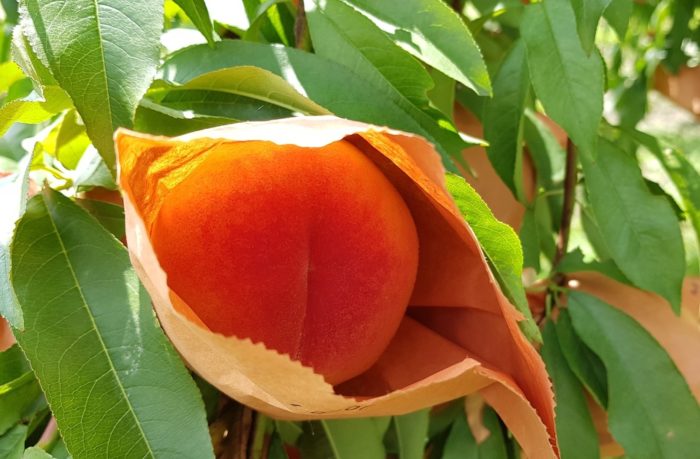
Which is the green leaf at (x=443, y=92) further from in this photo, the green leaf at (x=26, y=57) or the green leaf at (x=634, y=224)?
the green leaf at (x=26, y=57)

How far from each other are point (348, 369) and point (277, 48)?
17 centimetres

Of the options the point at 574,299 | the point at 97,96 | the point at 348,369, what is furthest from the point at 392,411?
the point at 574,299

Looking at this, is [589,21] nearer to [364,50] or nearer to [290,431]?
[364,50]

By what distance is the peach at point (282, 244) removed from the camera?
310 mm

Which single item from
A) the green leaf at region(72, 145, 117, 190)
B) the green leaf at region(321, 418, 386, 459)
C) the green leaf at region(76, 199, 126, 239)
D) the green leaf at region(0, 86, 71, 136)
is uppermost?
the green leaf at region(0, 86, 71, 136)

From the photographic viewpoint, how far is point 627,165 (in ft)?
1.83

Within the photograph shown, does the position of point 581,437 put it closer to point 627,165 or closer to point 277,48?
point 627,165

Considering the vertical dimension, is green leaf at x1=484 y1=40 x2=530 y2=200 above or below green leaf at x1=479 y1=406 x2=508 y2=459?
above

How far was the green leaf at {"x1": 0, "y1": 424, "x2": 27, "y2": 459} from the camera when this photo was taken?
0.41 metres

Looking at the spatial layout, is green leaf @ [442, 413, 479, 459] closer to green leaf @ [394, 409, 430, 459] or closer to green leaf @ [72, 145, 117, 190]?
green leaf @ [394, 409, 430, 459]

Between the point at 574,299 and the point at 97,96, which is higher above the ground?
the point at 97,96

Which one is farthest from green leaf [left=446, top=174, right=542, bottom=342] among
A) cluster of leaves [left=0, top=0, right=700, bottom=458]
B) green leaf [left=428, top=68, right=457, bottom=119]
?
green leaf [left=428, top=68, right=457, bottom=119]

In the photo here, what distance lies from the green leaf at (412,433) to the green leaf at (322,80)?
5.5 inches

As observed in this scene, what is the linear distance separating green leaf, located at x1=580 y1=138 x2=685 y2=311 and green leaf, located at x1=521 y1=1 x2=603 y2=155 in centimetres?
8
